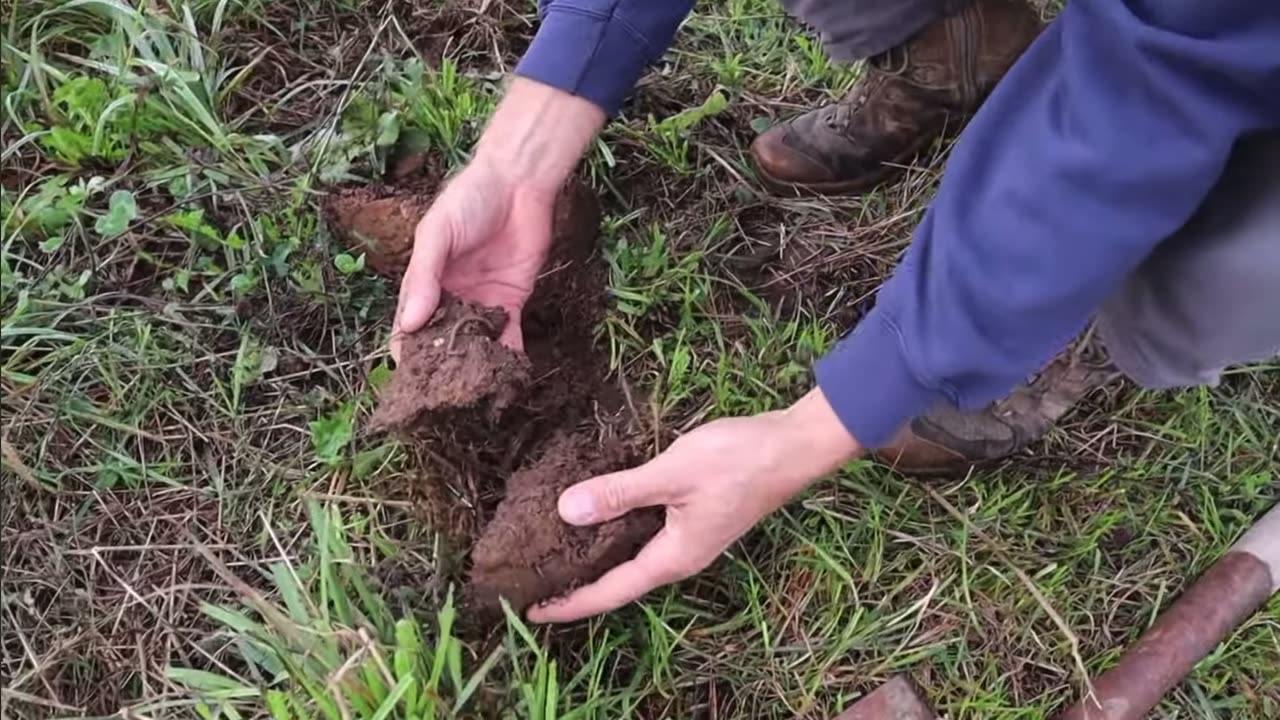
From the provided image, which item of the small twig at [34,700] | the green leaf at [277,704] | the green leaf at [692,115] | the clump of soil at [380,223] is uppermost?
the green leaf at [692,115]

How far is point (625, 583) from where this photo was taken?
1391 millimetres

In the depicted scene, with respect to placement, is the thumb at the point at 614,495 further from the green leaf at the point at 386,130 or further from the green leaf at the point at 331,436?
the green leaf at the point at 386,130

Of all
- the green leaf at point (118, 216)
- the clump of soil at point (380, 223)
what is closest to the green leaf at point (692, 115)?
the clump of soil at point (380, 223)

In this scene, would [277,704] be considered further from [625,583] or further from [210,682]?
[625,583]

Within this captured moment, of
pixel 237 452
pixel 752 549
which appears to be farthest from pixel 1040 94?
pixel 237 452

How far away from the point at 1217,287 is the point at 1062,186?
34 cm

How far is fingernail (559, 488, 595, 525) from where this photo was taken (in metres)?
1.36

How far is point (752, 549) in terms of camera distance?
5.41 feet

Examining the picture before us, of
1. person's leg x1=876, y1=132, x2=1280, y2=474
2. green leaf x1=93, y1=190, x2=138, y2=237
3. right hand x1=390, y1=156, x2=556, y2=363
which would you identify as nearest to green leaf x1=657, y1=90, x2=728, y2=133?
right hand x1=390, y1=156, x2=556, y2=363

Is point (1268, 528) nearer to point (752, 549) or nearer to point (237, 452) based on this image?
point (752, 549)

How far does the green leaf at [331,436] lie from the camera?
160 centimetres

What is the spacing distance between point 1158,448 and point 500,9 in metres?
1.50

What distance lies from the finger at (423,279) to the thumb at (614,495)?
12.5 inches

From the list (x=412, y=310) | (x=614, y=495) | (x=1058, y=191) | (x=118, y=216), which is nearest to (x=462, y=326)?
(x=412, y=310)
